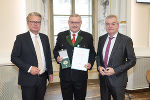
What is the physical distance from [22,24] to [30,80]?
1.64 metres

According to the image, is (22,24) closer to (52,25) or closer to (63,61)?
(63,61)

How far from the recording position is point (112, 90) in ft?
7.53

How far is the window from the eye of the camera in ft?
19.7

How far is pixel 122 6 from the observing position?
4344mm

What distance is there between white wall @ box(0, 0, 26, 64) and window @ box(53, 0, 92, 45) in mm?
2603

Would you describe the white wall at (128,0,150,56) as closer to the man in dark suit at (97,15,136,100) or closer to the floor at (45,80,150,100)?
the floor at (45,80,150,100)

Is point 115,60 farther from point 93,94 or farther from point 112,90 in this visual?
point 93,94

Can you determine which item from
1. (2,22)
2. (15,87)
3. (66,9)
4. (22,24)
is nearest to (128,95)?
(15,87)

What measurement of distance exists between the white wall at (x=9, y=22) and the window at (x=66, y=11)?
2603 millimetres

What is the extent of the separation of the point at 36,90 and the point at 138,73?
2.93 metres

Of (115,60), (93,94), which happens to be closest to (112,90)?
(115,60)

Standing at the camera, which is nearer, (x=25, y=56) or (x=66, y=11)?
(x=25, y=56)

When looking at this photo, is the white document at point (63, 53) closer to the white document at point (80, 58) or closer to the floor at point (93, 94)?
the white document at point (80, 58)

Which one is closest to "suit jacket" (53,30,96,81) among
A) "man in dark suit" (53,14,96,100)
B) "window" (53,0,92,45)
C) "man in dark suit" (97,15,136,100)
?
"man in dark suit" (53,14,96,100)
